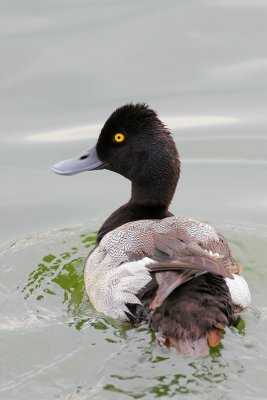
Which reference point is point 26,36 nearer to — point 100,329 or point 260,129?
point 260,129

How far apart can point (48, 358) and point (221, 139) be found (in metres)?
4.84

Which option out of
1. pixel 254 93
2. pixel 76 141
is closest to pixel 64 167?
pixel 76 141

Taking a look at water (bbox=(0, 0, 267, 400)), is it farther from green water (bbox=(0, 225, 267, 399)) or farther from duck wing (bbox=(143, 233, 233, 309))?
duck wing (bbox=(143, 233, 233, 309))

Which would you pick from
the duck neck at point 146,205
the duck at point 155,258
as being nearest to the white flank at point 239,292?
the duck at point 155,258

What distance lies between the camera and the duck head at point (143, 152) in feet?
29.1

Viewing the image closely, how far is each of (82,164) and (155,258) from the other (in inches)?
87.2

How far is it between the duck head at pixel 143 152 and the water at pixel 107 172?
94 centimetres

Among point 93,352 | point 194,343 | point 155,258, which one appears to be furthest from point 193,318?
point 93,352

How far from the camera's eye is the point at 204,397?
257 inches

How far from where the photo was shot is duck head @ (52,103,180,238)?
887 cm

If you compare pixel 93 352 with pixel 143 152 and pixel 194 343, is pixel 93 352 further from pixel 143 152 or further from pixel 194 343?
pixel 143 152

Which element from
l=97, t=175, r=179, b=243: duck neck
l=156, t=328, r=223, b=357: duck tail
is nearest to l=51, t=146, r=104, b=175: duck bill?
l=97, t=175, r=179, b=243: duck neck

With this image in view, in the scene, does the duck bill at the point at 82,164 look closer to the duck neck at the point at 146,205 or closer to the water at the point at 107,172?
the duck neck at the point at 146,205

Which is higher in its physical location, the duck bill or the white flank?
the duck bill
